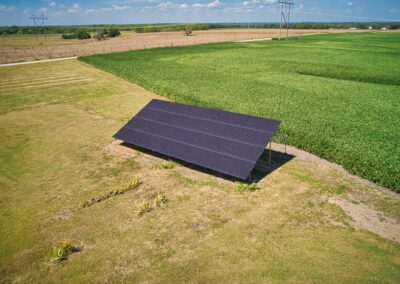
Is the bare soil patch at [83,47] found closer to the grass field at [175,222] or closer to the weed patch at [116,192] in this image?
the grass field at [175,222]

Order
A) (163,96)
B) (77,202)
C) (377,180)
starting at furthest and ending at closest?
(163,96) → (377,180) → (77,202)

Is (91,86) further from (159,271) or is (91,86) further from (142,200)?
(159,271)

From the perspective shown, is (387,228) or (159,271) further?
(387,228)

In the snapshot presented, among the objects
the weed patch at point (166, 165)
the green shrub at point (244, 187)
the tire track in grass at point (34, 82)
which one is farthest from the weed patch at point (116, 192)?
the tire track in grass at point (34, 82)

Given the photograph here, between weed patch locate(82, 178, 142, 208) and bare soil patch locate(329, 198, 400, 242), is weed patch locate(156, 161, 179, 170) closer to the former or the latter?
weed patch locate(82, 178, 142, 208)

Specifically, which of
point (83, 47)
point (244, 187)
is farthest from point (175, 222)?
point (83, 47)

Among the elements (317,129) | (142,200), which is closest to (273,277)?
(142,200)
